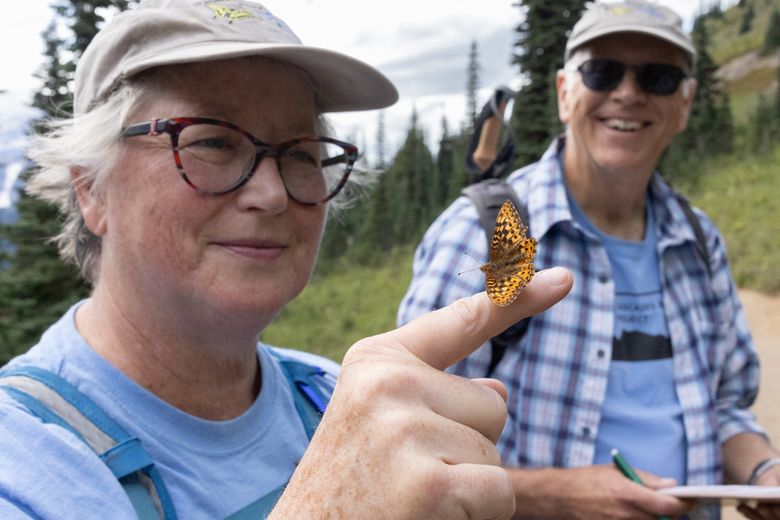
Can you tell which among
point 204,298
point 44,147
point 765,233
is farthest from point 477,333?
point 765,233

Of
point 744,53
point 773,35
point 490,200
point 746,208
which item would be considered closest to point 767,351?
point 746,208

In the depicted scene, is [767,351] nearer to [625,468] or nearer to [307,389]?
[625,468]

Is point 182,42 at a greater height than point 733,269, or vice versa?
point 182,42

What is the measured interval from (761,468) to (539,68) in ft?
71.6

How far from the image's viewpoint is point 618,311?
2.87 meters

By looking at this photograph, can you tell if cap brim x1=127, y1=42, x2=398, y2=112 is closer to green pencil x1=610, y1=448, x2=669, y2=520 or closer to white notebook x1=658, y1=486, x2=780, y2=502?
green pencil x1=610, y1=448, x2=669, y2=520

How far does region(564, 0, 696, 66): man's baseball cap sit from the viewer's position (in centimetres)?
306

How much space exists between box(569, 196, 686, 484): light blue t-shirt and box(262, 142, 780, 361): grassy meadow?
1116 centimetres

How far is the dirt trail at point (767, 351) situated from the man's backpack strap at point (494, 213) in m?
5.53

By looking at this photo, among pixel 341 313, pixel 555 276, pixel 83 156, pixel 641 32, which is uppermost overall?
pixel 641 32

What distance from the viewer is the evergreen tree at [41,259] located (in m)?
9.53

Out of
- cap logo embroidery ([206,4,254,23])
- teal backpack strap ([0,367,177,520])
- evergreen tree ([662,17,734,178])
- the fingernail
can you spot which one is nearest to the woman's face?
cap logo embroidery ([206,4,254,23])

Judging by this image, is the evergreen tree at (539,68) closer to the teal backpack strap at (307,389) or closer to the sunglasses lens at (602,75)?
the sunglasses lens at (602,75)

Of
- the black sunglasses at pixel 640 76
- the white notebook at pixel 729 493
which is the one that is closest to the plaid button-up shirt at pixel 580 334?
the white notebook at pixel 729 493
